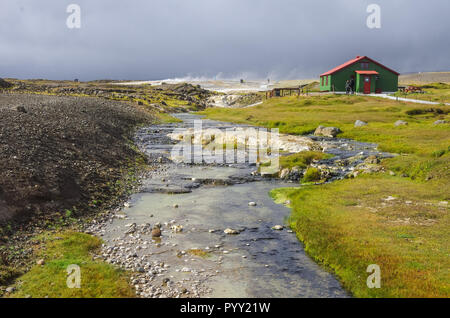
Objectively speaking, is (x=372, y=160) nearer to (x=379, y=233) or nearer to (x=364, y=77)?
(x=379, y=233)

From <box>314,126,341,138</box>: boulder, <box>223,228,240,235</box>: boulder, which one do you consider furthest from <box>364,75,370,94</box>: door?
<box>223,228,240,235</box>: boulder

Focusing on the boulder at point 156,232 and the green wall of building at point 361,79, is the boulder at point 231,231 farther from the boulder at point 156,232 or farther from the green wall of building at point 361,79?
the green wall of building at point 361,79

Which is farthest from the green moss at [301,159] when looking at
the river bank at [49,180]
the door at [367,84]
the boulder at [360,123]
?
the door at [367,84]

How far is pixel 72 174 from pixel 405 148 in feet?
110

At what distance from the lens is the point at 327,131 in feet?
177

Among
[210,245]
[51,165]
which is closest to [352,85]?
[51,165]

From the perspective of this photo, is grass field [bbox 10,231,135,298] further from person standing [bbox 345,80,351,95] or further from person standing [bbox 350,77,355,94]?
person standing [bbox 350,77,355,94]

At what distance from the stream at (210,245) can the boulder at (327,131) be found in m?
26.6

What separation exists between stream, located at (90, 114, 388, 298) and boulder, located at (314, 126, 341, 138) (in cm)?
2658

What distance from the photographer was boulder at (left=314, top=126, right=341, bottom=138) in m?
53.2

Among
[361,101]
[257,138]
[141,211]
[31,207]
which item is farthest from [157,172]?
[361,101]

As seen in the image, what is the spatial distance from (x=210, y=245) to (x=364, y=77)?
94666 mm

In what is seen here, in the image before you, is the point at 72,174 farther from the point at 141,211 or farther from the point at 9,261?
the point at 9,261

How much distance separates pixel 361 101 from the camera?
85438 millimetres
